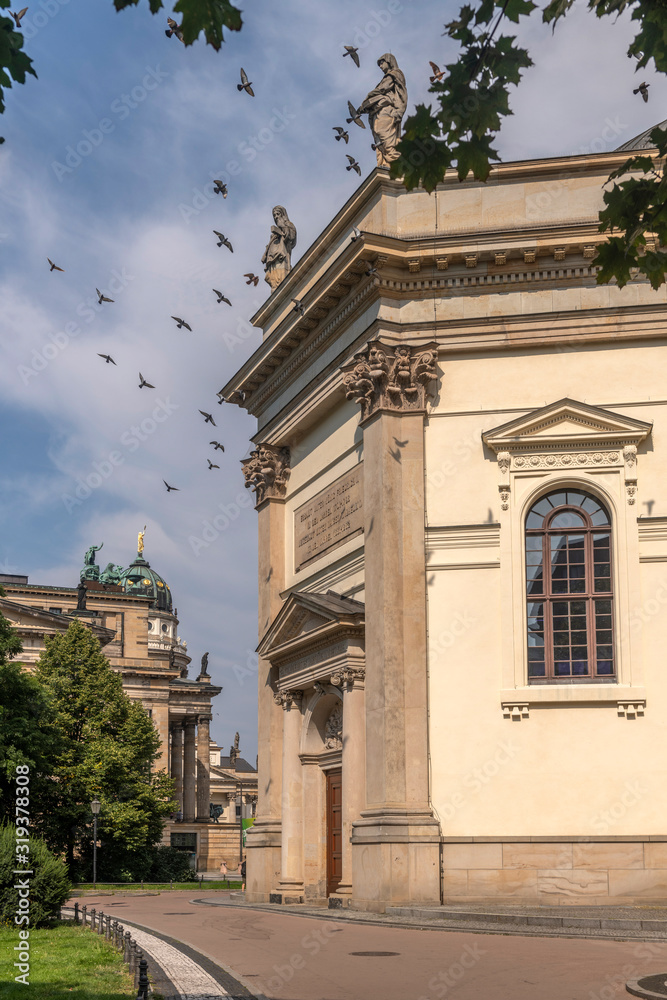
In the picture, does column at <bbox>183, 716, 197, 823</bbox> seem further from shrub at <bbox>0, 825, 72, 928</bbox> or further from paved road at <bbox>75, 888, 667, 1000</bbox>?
paved road at <bbox>75, 888, 667, 1000</bbox>

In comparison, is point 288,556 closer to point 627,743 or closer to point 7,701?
point 7,701

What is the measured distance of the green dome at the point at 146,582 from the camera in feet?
534

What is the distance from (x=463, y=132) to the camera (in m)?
8.83

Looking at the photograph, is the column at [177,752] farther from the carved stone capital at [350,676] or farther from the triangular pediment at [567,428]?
the triangular pediment at [567,428]

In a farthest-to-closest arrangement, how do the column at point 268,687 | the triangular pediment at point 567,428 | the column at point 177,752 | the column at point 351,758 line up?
the column at point 177,752 < the column at point 268,687 < the column at point 351,758 < the triangular pediment at point 567,428

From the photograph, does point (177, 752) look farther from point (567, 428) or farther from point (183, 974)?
point (183, 974)

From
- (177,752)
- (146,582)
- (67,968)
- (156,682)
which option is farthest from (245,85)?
(146,582)

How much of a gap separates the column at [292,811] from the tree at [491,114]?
72.1 feet

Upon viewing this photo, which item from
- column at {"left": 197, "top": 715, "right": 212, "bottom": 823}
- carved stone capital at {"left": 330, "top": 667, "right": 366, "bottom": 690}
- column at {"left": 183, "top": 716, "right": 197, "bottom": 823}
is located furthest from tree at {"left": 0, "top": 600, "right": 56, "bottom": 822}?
column at {"left": 197, "top": 715, "right": 212, "bottom": 823}

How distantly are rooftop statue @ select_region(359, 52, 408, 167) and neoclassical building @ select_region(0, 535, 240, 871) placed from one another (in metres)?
56.8

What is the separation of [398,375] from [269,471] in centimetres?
830

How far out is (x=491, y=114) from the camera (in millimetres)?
8750

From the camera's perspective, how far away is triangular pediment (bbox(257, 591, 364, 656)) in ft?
88.9

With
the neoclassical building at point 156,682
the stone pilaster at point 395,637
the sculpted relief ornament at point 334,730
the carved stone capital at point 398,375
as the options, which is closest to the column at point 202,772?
the neoclassical building at point 156,682
